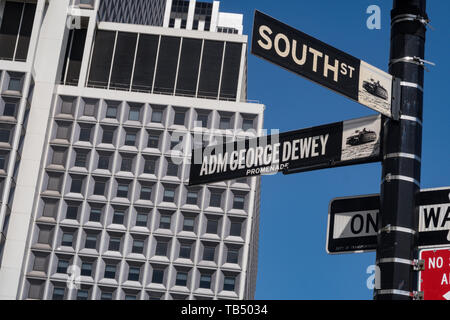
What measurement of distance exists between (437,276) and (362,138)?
1.91m

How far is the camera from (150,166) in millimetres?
92688

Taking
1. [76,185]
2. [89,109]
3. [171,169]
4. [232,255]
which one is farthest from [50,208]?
[232,255]

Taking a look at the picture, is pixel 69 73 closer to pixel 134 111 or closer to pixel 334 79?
pixel 134 111

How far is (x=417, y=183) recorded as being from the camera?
23.4 feet

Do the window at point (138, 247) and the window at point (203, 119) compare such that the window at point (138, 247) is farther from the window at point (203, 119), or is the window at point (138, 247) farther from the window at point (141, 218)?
the window at point (203, 119)

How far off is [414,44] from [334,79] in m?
0.86

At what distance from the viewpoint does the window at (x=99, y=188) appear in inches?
3588

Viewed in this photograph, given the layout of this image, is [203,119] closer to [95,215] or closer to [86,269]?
[95,215]

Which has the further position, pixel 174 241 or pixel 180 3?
pixel 180 3

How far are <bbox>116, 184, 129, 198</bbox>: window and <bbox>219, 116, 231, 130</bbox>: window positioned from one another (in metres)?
12.5

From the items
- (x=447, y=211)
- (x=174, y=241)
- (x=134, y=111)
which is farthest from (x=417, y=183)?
(x=134, y=111)

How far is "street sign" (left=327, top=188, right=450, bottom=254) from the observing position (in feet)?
23.2

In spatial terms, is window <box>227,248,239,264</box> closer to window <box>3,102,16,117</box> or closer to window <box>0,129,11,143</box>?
window <box>0,129,11,143</box>

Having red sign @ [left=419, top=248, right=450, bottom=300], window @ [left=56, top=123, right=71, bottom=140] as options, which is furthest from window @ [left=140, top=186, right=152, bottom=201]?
red sign @ [left=419, top=248, right=450, bottom=300]
